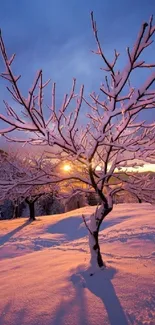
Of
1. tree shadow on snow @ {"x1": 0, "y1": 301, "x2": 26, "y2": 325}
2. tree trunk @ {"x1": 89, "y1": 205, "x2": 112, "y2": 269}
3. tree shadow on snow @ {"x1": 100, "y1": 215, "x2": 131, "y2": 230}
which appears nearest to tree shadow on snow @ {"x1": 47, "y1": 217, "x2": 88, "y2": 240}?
tree shadow on snow @ {"x1": 100, "y1": 215, "x2": 131, "y2": 230}

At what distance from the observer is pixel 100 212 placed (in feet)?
18.8

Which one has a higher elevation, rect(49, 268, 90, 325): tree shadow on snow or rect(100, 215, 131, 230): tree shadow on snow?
rect(100, 215, 131, 230): tree shadow on snow

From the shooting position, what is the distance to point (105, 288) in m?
4.81

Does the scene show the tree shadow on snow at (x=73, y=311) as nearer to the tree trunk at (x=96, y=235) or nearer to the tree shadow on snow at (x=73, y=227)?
the tree trunk at (x=96, y=235)

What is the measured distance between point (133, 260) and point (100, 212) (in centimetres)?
Result: 203

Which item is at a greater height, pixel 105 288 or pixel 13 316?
pixel 105 288

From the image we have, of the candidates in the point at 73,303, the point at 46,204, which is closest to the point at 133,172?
the point at 73,303

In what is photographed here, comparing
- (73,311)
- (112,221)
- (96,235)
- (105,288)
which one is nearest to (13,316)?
(73,311)

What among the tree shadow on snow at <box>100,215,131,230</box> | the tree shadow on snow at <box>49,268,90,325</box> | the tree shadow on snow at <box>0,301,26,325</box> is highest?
the tree shadow on snow at <box>100,215,131,230</box>

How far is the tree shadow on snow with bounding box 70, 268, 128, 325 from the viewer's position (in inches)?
156

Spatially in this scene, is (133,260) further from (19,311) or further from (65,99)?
(65,99)

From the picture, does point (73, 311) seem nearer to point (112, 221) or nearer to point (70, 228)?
point (112, 221)

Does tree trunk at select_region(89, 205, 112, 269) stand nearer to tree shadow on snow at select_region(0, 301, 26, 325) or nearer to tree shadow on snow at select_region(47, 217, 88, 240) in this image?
tree shadow on snow at select_region(0, 301, 26, 325)

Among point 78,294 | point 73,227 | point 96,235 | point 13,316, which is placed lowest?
point 13,316
